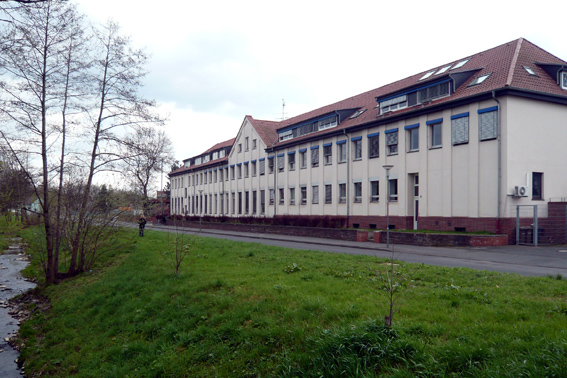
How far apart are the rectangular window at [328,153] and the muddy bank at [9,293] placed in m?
22.8

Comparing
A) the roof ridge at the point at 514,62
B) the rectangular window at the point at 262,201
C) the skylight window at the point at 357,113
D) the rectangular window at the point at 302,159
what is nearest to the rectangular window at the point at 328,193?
the rectangular window at the point at 302,159

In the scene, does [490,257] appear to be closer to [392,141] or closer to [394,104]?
[392,141]

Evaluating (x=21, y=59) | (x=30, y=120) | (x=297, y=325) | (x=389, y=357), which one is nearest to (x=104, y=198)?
(x=30, y=120)

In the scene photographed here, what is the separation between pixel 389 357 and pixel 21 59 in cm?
1553

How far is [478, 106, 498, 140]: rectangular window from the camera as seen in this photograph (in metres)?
23.7

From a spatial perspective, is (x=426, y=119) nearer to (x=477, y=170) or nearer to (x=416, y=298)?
(x=477, y=170)

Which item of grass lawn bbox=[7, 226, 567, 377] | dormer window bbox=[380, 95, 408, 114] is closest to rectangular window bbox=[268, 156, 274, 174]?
dormer window bbox=[380, 95, 408, 114]

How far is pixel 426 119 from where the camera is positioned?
2786 cm

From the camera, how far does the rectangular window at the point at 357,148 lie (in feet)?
112

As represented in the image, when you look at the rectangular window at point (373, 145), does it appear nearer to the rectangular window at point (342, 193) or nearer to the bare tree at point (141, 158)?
the rectangular window at point (342, 193)

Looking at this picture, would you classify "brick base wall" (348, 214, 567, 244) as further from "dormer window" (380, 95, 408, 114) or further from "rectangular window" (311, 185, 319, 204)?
"rectangular window" (311, 185, 319, 204)

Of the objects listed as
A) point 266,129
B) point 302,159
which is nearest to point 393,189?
point 302,159

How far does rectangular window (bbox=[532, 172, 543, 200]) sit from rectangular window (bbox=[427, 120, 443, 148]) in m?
5.27

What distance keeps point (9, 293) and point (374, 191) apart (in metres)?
23.0
